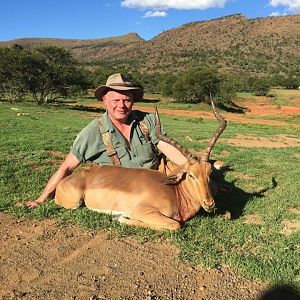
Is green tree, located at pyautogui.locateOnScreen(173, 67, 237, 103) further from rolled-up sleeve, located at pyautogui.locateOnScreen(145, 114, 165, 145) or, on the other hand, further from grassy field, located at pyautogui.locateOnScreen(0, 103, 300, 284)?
rolled-up sleeve, located at pyautogui.locateOnScreen(145, 114, 165, 145)

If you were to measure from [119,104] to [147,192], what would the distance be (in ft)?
4.93

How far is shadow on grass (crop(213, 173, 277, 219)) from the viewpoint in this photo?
23.0ft

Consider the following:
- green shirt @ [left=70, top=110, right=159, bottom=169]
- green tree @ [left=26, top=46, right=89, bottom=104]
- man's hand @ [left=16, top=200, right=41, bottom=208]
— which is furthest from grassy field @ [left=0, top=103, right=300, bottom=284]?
green tree @ [left=26, top=46, right=89, bottom=104]

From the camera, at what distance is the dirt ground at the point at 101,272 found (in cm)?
446

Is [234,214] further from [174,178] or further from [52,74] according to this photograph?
[52,74]

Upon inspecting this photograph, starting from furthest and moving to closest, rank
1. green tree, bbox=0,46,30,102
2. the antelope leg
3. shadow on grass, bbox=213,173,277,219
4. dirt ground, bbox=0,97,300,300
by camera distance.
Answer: green tree, bbox=0,46,30,102
shadow on grass, bbox=213,173,277,219
the antelope leg
dirt ground, bbox=0,97,300,300

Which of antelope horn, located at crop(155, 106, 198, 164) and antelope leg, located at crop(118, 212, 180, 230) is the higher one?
antelope horn, located at crop(155, 106, 198, 164)

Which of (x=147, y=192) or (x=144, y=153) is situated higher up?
(x=144, y=153)

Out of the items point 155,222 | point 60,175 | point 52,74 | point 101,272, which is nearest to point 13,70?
point 52,74

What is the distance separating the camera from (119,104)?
686 cm

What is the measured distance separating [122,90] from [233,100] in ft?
128

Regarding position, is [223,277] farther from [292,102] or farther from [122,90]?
[292,102]

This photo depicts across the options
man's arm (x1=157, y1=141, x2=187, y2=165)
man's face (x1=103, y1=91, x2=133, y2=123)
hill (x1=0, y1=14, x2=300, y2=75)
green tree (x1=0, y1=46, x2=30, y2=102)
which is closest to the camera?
man's arm (x1=157, y1=141, x2=187, y2=165)

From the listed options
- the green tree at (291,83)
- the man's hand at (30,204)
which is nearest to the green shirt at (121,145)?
the man's hand at (30,204)
